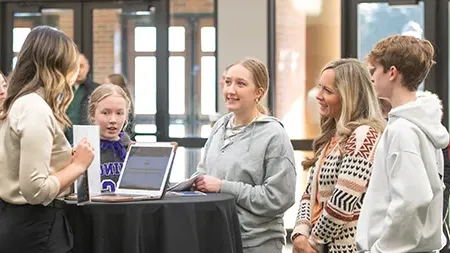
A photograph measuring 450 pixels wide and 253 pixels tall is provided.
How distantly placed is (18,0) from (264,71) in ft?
17.8

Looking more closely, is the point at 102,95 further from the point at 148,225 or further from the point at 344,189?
the point at 344,189

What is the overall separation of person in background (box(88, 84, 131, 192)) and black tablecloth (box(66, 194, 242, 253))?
0.41 m

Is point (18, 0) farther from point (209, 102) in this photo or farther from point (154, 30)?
point (209, 102)

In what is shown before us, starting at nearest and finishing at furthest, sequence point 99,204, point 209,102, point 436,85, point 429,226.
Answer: point 429,226, point 99,204, point 436,85, point 209,102

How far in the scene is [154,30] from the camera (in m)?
8.98

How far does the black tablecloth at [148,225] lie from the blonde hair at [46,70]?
18.5 inches

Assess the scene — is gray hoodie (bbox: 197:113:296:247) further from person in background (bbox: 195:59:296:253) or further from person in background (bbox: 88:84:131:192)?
person in background (bbox: 88:84:131:192)

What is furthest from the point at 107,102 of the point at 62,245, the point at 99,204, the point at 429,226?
the point at 429,226

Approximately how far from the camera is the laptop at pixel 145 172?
3.80m

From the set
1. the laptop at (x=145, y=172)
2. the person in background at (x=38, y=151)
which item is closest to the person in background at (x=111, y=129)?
the laptop at (x=145, y=172)

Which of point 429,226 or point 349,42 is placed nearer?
point 429,226

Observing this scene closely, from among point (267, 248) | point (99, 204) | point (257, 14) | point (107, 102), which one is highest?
point (257, 14)

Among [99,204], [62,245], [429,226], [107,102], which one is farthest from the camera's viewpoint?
[107,102]

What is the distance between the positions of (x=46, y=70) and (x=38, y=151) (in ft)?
1.10
